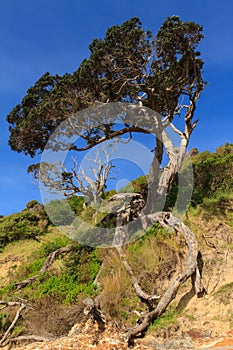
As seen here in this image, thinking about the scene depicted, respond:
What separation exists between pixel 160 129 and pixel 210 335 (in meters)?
8.43

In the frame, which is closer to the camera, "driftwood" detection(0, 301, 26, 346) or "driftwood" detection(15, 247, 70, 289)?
"driftwood" detection(0, 301, 26, 346)

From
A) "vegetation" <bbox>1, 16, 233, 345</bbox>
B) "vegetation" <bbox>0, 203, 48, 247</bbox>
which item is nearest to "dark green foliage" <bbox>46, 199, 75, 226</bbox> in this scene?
"vegetation" <bbox>0, 203, 48, 247</bbox>

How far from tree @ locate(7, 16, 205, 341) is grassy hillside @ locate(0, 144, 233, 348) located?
1096 millimetres

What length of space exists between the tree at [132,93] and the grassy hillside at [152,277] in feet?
3.60

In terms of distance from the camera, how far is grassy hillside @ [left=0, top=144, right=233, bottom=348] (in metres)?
6.58

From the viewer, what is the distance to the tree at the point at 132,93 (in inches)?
444

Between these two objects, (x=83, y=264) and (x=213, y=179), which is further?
Result: (x=213, y=179)

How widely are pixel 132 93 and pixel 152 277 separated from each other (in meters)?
7.22

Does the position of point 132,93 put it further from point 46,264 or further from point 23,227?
point 23,227

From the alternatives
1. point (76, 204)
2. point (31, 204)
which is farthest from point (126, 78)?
point (31, 204)

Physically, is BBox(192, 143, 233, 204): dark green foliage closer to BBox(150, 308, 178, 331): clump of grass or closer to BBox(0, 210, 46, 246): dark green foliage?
BBox(150, 308, 178, 331): clump of grass

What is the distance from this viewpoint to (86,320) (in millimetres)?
6652

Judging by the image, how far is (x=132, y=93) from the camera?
12.4m

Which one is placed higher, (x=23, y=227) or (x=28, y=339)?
(x=23, y=227)
